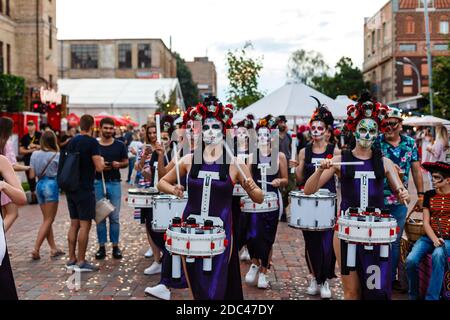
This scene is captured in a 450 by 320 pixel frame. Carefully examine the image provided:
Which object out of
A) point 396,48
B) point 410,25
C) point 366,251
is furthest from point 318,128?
point 396,48

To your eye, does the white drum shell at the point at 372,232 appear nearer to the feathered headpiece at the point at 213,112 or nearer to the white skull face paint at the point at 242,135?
the feathered headpiece at the point at 213,112

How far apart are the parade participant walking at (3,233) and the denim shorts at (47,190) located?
4.03 meters

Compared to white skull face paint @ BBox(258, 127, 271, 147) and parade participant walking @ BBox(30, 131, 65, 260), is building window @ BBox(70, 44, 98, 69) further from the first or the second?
white skull face paint @ BBox(258, 127, 271, 147)

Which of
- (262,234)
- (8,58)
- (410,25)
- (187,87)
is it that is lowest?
(262,234)

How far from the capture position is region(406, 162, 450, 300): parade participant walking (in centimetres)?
524

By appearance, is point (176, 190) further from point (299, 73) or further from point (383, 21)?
point (299, 73)

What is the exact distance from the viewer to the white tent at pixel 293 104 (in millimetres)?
12430

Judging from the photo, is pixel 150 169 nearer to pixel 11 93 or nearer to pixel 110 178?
pixel 110 178

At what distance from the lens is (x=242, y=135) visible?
804cm

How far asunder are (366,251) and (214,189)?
4.38 ft

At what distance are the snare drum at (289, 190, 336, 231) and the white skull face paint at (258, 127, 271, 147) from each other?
4.95ft

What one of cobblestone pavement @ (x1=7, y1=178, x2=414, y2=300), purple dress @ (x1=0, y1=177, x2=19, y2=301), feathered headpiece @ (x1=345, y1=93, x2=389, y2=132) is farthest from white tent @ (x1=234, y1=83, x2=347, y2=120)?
purple dress @ (x1=0, y1=177, x2=19, y2=301)
